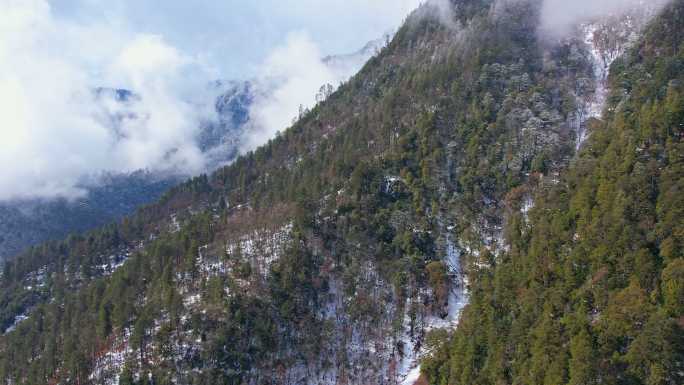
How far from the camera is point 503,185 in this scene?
106m

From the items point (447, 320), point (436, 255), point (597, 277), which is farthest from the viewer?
point (436, 255)

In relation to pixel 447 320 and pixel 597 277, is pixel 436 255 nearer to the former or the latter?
pixel 447 320

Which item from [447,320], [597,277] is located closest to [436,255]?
[447,320]

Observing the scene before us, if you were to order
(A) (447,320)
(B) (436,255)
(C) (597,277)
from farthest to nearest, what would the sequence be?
(B) (436,255) < (A) (447,320) < (C) (597,277)

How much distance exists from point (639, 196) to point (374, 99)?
10550cm

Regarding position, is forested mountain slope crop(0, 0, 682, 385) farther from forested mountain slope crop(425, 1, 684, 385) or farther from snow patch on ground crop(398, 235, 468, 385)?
snow patch on ground crop(398, 235, 468, 385)

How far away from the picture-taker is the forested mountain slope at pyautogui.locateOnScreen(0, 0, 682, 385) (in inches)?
2628

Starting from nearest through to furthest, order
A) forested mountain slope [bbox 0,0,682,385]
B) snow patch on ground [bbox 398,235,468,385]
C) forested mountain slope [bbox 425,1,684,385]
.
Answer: forested mountain slope [bbox 425,1,684,385], forested mountain slope [bbox 0,0,682,385], snow patch on ground [bbox 398,235,468,385]

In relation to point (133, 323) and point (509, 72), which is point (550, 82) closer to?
point (509, 72)

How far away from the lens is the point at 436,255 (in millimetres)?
101438

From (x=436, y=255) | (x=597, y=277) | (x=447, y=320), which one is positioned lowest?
(x=447, y=320)

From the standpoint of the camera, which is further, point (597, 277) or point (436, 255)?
point (436, 255)

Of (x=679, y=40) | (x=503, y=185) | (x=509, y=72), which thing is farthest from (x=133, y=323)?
(x=679, y=40)

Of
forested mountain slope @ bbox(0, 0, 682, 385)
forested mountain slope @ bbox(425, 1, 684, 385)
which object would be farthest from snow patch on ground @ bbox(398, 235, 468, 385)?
forested mountain slope @ bbox(425, 1, 684, 385)
